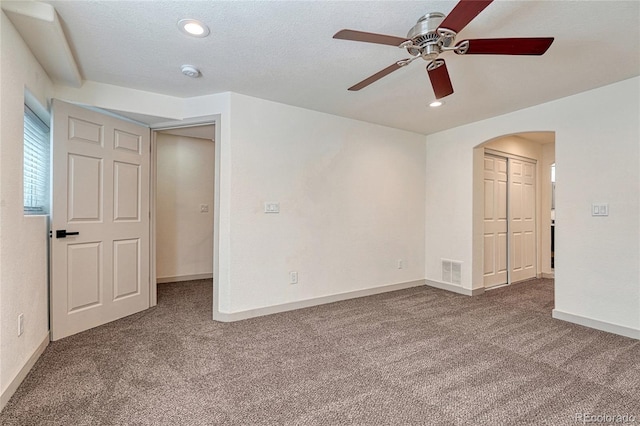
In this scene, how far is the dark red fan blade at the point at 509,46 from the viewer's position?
5.38 feet

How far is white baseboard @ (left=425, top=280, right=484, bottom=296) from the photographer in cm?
417

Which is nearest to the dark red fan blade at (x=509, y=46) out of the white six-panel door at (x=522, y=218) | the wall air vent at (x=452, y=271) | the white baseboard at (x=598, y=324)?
the white baseboard at (x=598, y=324)

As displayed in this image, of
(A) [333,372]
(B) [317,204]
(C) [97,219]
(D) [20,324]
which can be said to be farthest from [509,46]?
(C) [97,219]

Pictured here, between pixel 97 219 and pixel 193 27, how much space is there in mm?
2066

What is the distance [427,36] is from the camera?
1.76 m

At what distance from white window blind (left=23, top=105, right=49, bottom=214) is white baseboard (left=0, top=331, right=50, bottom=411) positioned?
107 centimetres

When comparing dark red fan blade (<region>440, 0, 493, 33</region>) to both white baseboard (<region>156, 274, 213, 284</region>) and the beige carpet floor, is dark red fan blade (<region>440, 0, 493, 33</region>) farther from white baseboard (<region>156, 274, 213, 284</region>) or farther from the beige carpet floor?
white baseboard (<region>156, 274, 213, 284</region>)

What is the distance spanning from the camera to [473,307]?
144 inches

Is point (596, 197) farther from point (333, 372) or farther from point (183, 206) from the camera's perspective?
point (183, 206)

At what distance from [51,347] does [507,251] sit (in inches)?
223

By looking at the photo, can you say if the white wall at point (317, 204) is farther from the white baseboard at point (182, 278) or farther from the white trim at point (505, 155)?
the white baseboard at point (182, 278)

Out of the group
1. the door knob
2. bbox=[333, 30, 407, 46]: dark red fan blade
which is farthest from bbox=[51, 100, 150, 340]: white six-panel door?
bbox=[333, 30, 407, 46]: dark red fan blade

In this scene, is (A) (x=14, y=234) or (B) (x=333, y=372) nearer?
(A) (x=14, y=234)

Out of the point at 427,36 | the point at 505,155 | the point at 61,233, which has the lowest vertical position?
the point at 61,233
